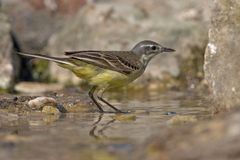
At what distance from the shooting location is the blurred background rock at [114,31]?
15.4 m

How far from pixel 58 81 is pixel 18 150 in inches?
360

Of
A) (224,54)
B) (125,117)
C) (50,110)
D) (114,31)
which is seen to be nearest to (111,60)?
(50,110)

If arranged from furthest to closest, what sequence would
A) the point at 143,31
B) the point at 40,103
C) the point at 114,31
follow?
1. the point at 114,31
2. the point at 143,31
3. the point at 40,103

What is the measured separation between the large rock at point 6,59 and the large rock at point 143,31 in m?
0.99

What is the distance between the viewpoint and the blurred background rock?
1542cm

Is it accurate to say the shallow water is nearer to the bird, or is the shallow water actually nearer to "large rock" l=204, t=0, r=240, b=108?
the bird

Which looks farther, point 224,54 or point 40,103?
point 40,103

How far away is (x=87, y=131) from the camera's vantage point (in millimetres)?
8266

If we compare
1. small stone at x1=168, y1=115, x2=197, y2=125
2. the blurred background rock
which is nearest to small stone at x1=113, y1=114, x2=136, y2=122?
small stone at x1=168, y1=115, x2=197, y2=125

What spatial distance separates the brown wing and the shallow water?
609 mm

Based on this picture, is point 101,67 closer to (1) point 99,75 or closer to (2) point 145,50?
(1) point 99,75

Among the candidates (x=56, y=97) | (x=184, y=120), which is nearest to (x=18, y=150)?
(x=184, y=120)

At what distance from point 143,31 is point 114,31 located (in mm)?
611

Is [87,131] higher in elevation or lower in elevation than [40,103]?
lower
